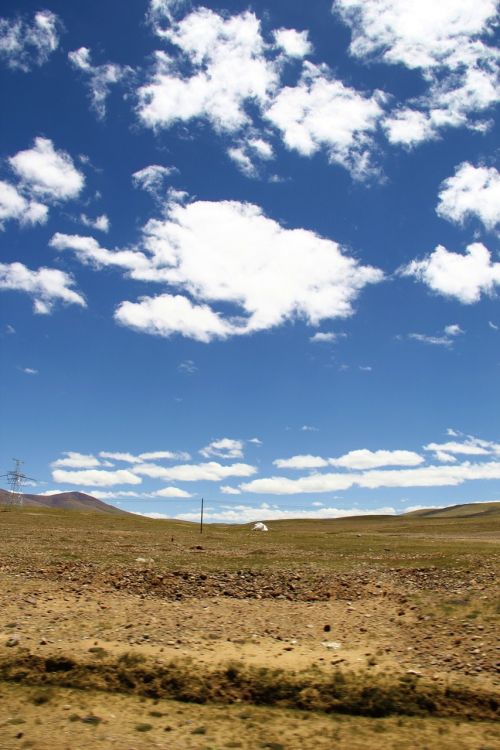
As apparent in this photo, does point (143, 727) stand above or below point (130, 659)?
below

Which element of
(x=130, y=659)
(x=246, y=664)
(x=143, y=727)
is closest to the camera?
(x=143, y=727)

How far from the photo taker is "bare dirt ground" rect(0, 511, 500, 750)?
12.4m

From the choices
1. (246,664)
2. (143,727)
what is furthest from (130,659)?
(143,727)

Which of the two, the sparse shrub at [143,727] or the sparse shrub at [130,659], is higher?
the sparse shrub at [130,659]

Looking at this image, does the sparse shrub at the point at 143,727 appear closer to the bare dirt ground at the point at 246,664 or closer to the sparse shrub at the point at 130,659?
the bare dirt ground at the point at 246,664

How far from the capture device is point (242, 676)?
15000 mm

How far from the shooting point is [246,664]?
620 inches

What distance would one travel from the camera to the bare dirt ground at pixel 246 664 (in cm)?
1238

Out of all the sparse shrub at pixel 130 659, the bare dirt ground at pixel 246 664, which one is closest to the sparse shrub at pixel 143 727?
the bare dirt ground at pixel 246 664

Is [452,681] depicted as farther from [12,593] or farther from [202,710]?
[12,593]

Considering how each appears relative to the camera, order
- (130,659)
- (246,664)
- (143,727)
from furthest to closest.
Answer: (130,659) < (246,664) < (143,727)

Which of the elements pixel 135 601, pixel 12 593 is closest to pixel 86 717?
pixel 135 601

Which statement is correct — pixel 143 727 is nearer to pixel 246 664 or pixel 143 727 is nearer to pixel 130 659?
pixel 130 659

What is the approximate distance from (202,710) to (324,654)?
471 centimetres
